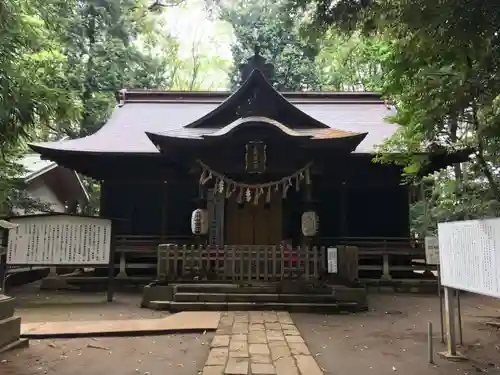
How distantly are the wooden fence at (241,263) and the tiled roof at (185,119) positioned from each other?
2.98 metres

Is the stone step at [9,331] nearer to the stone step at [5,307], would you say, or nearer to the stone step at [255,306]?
the stone step at [5,307]

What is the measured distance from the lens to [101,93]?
2062cm

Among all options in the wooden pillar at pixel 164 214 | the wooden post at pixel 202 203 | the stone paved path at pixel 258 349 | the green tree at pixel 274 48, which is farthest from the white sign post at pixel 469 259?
the green tree at pixel 274 48

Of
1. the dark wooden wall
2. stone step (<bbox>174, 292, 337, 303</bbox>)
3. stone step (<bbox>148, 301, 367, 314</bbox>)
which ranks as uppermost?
the dark wooden wall

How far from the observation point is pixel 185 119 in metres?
15.2

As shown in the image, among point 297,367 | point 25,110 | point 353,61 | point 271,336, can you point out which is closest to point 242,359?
point 297,367

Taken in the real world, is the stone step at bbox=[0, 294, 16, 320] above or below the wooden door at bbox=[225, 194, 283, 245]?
below

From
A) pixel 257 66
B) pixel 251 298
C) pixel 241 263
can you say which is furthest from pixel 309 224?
pixel 257 66

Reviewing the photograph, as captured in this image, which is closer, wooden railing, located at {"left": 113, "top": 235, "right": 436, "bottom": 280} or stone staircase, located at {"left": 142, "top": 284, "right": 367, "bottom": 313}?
stone staircase, located at {"left": 142, "top": 284, "right": 367, "bottom": 313}

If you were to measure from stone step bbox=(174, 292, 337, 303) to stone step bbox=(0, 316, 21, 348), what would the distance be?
333 cm

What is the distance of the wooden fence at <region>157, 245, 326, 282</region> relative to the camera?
354 inches

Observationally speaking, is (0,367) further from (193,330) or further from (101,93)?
(101,93)

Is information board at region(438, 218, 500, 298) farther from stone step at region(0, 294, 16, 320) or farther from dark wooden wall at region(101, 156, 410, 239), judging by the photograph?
dark wooden wall at region(101, 156, 410, 239)

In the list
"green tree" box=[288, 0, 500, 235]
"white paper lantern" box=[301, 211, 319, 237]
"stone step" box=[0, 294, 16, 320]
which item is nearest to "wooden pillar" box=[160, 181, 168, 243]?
"white paper lantern" box=[301, 211, 319, 237]
